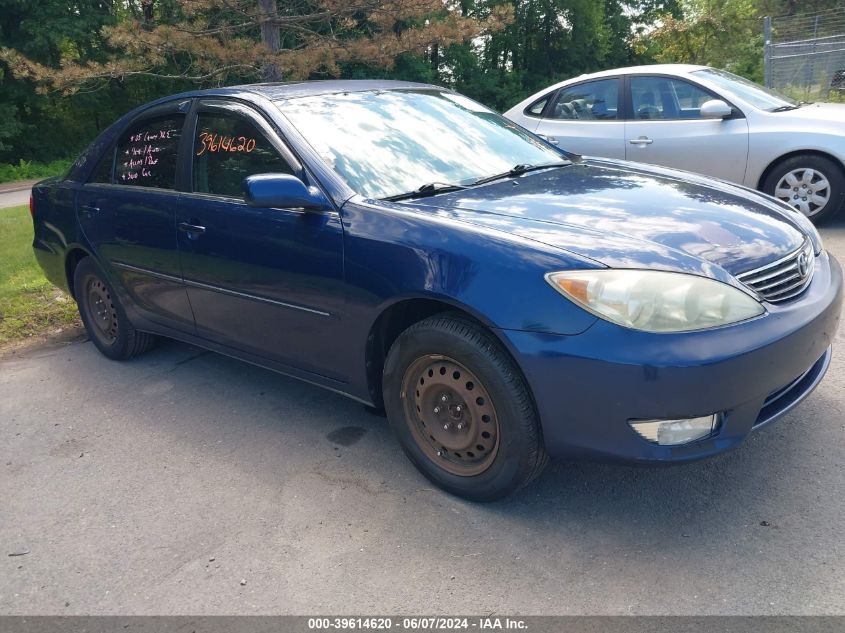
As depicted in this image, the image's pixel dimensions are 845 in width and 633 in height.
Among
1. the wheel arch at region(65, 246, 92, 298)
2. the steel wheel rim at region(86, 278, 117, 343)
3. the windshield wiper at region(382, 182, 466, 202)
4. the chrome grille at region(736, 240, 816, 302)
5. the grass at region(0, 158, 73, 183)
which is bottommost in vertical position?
the grass at region(0, 158, 73, 183)

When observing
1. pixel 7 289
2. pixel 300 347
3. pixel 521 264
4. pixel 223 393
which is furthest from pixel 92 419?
pixel 7 289

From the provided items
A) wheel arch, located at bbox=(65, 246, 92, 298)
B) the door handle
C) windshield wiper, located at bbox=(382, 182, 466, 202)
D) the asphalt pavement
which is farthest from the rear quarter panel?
windshield wiper, located at bbox=(382, 182, 466, 202)

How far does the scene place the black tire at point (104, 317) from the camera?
481 centimetres

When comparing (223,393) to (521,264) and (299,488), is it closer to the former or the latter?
(299,488)

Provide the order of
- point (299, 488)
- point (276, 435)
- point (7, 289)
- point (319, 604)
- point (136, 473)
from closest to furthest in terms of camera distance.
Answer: point (319, 604), point (299, 488), point (136, 473), point (276, 435), point (7, 289)

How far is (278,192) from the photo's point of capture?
319cm

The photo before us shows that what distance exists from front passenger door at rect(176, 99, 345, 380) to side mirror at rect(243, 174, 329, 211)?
11cm

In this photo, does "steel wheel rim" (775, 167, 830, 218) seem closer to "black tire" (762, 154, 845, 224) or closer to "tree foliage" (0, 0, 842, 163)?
"black tire" (762, 154, 845, 224)

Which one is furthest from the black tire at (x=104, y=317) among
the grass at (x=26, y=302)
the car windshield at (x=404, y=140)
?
the car windshield at (x=404, y=140)

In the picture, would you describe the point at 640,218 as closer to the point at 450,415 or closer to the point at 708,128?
the point at 450,415

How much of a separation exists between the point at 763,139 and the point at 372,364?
16.7 feet

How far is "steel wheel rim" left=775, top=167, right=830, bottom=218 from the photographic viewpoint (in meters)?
6.68

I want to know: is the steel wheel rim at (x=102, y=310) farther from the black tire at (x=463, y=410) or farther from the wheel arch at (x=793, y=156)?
the wheel arch at (x=793, y=156)

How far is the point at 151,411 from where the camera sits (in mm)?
4184
